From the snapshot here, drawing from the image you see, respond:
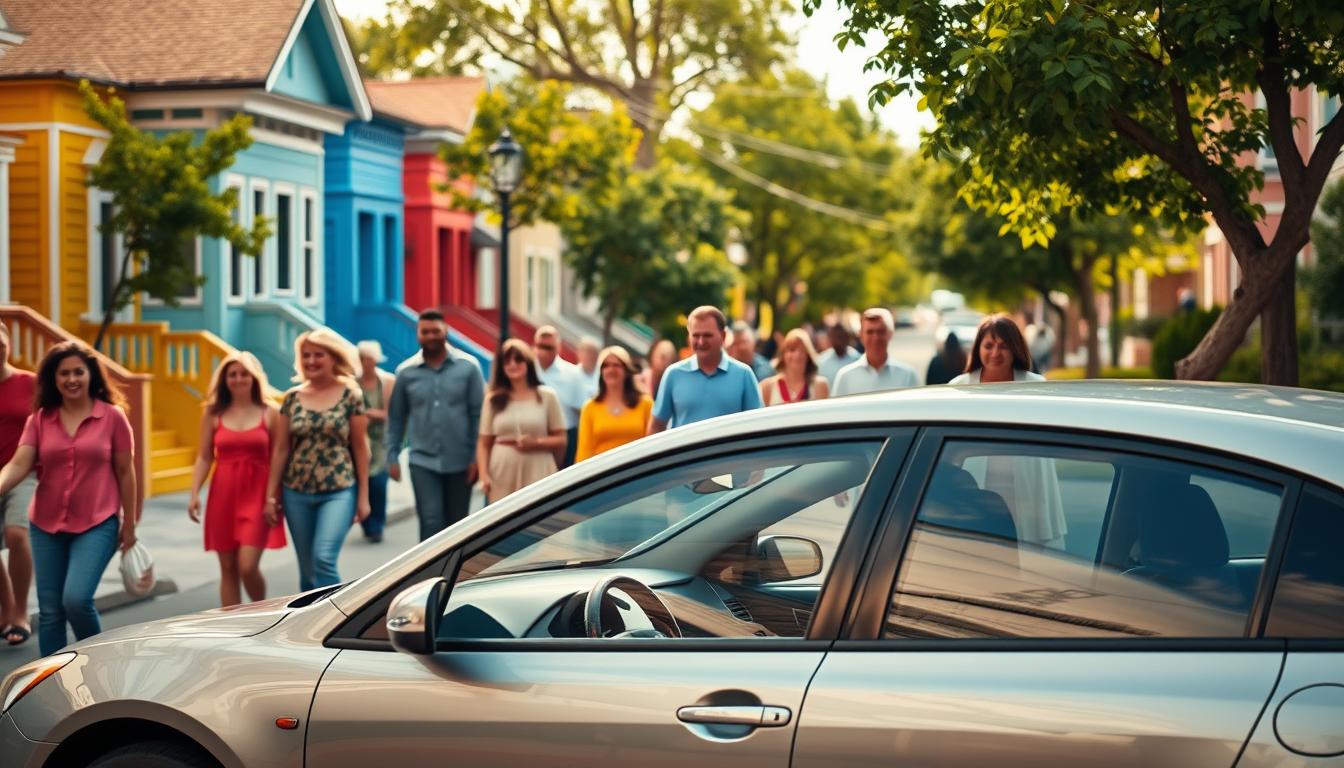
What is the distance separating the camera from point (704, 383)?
31.8ft

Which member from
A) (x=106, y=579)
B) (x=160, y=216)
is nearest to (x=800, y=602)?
(x=106, y=579)

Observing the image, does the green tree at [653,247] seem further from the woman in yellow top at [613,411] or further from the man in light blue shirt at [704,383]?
the man in light blue shirt at [704,383]

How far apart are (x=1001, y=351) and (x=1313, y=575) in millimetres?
5224

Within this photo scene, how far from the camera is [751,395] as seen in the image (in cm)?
980

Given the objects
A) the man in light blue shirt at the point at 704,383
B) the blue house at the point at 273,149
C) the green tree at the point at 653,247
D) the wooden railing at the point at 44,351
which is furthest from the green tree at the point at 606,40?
the man in light blue shirt at the point at 704,383

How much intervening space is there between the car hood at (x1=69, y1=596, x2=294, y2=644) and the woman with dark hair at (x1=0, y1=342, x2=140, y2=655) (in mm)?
3669

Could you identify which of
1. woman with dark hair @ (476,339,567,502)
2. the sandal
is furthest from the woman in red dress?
woman with dark hair @ (476,339,567,502)

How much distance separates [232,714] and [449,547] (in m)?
0.65

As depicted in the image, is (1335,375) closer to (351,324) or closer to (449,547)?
(351,324)

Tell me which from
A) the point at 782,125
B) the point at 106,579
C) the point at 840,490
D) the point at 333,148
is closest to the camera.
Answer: the point at 840,490

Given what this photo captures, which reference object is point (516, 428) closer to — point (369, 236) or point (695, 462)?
point (695, 462)

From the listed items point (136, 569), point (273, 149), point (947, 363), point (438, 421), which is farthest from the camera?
point (273, 149)

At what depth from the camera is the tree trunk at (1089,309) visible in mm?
39031

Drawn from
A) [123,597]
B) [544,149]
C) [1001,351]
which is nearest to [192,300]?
[544,149]
